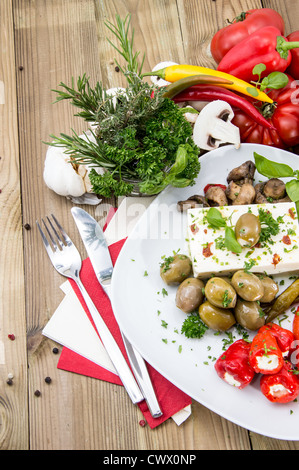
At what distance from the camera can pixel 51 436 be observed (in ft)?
5.60

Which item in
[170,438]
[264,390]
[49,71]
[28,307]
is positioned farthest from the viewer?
[49,71]

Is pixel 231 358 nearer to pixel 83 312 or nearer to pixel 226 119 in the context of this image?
pixel 83 312

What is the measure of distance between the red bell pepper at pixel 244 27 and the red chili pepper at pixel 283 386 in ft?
4.28

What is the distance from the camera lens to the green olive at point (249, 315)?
1.56 metres

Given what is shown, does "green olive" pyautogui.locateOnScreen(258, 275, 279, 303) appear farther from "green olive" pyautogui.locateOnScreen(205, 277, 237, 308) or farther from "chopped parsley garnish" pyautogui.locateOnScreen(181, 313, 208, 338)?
"chopped parsley garnish" pyautogui.locateOnScreen(181, 313, 208, 338)

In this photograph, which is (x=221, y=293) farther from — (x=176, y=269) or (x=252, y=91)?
(x=252, y=91)

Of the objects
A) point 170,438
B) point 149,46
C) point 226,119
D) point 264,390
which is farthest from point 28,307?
point 149,46

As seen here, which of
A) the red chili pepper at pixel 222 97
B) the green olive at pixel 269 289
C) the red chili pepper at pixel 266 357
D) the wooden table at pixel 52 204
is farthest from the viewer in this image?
the red chili pepper at pixel 222 97

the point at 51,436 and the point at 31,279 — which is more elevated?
the point at 31,279

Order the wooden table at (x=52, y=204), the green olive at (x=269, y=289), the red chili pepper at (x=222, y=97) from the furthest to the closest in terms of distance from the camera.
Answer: the red chili pepper at (x=222, y=97) → the wooden table at (x=52, y=204) → the green olive at (x=269, y=289)

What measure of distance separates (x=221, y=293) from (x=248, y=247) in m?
0.21

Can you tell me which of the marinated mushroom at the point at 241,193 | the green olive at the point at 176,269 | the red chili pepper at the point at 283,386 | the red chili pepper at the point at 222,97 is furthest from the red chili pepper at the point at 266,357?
the red chili pepper at the point at 222,97

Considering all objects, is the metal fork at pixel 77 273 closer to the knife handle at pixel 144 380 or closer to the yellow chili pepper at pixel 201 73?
the knife handle at pixel 144 380

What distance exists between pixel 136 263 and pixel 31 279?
1.48ft
